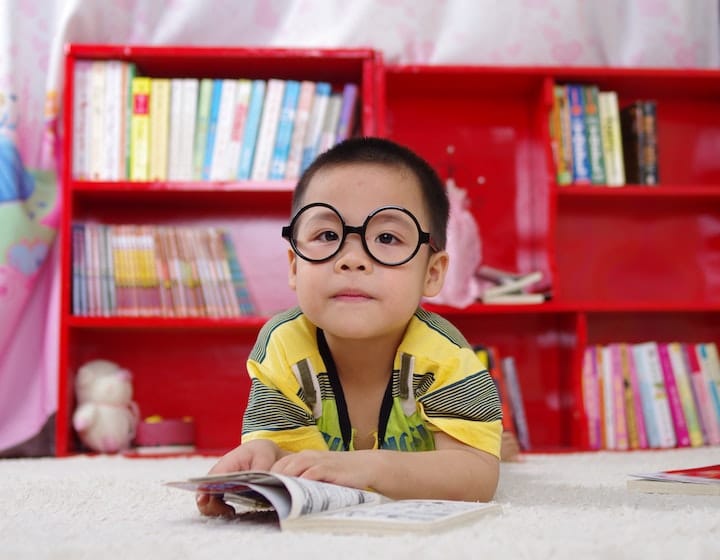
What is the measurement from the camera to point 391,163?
126cm

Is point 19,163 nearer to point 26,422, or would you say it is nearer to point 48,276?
point 48,276

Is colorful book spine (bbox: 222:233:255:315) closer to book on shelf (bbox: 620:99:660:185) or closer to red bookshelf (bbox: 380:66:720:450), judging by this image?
red bookshelf (bbox: 380:66:720:450)

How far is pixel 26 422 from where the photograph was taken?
2.46 m

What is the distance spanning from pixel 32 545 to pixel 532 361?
2.09m

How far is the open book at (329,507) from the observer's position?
80 cm

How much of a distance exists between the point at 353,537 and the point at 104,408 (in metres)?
1.74

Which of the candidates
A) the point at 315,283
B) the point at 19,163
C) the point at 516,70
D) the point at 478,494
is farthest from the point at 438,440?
the point at 19,163

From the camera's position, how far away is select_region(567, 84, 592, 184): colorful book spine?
2.50m

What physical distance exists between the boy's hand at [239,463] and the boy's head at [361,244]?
193 millimetres

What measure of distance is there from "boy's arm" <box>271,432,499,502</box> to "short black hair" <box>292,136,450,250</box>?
13.1 inches

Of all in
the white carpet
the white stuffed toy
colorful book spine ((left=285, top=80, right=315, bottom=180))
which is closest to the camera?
the white carpet

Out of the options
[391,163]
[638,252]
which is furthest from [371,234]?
[638,252]

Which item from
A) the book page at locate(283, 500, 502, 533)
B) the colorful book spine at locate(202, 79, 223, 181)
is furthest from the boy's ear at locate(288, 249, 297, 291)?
the colorful book spine at locate(202, 79, 223, 181)

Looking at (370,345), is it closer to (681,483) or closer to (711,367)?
(681,483)
